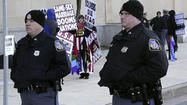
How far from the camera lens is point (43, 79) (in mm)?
4617

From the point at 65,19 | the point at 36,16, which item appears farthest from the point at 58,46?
the point at 65,19

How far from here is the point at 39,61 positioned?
15.1ft

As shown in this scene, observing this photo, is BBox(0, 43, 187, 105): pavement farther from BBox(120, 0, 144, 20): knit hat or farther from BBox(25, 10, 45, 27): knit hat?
BBox(120, 0, 144, 20): knit hat

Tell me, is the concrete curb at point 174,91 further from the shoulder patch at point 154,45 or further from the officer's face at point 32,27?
the shoulder patch at point 154,45

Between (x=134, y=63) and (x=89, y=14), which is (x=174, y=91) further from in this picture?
(x=134, y=63)

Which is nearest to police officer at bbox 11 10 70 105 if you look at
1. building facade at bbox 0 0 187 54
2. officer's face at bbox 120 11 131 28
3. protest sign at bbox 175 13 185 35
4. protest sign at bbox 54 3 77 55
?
officer's face at bbox 120 11 131 28

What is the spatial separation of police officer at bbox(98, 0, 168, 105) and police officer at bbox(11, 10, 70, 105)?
674 millimetres

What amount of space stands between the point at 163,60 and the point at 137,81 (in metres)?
0.31

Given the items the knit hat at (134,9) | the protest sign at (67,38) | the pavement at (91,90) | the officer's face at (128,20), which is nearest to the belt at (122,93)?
the officer's face at (128,20)

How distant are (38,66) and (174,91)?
5.82 metres

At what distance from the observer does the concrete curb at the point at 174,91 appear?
952 cm

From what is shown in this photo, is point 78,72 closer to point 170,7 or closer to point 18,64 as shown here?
point 18,64

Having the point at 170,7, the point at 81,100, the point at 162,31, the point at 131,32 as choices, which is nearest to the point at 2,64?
the point at 131,32

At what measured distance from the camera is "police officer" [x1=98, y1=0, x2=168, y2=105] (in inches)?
160
